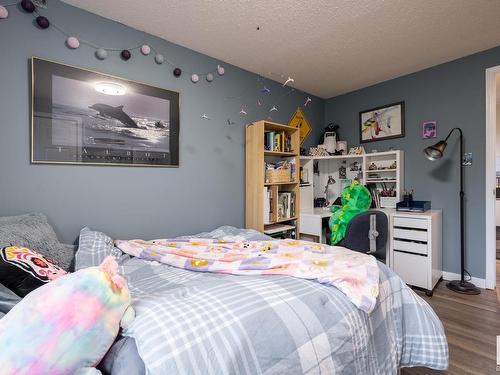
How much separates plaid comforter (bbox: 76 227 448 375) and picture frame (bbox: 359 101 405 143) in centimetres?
239

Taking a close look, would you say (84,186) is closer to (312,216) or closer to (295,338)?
(295,338)

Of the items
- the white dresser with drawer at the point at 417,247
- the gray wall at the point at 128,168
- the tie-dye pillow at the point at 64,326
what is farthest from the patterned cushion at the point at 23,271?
the white dresser with drawer at the point at 417,247

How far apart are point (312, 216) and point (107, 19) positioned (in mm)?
2584

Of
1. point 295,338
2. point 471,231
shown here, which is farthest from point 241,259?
point 471,231

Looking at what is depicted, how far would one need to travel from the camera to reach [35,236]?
1.42m

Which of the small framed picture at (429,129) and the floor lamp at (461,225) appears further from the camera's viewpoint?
the small framed picture at (429,129)

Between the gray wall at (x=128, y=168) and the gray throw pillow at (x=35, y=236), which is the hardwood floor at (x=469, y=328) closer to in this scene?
the gray wall at (x=128, y=168)

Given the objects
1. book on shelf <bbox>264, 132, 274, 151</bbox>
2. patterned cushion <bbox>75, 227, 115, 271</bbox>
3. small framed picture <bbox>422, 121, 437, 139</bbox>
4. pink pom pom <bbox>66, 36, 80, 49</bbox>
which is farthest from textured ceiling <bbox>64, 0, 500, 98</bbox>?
patterned cushion <bbox>75, 227, 115, 271</bbox>

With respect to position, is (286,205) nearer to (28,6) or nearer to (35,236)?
(35,236)

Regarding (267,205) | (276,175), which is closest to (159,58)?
(276,175)

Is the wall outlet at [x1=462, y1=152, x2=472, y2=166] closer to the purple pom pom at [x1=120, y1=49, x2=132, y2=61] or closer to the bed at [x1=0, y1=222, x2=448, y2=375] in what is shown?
the bed at [x1=0, y1=222, x2=448, y2=375]

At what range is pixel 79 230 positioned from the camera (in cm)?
185

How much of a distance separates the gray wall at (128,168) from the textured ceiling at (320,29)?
22 centimetres

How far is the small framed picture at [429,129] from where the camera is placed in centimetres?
290
